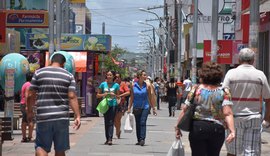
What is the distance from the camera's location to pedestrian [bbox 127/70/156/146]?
52.5 feet

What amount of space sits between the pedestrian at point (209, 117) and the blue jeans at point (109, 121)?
766 cm

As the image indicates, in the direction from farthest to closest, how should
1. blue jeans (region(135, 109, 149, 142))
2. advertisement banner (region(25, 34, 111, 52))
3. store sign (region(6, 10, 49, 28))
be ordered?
advertisement banner (region(25, 34, 111, 52)), store sign (region(6, 10, 49, 28)), blue jeans (region(135, 109, 149, 142))

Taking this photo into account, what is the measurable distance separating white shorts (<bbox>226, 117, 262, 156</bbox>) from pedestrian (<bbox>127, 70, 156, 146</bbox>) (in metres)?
6.84

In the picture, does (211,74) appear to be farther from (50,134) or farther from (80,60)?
(80,60)

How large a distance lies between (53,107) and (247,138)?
2.63 m

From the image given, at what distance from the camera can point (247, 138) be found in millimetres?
9156

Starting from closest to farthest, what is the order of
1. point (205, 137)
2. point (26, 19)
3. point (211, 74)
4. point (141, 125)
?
point (205, 137)
point (211, 74)
point (141, 125)
point (26, 19)

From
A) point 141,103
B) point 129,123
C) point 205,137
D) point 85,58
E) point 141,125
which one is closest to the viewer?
point 205,137

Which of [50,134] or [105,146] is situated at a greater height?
[50,134]

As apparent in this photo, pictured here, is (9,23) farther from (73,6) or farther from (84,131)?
(73,6)

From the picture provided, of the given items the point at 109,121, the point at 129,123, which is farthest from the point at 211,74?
the point at 129,123

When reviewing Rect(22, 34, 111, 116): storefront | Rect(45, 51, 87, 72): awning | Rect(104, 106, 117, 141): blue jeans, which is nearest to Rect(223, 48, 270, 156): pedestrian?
Rect(104, 106, 117, 141): blue jeans

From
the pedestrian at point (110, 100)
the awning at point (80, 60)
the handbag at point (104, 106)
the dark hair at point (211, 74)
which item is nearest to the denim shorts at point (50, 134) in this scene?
the dark hair at point (211, 74)

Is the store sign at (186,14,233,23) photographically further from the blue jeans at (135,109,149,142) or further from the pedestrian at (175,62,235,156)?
the pedestrian at (175,62,235,156)
